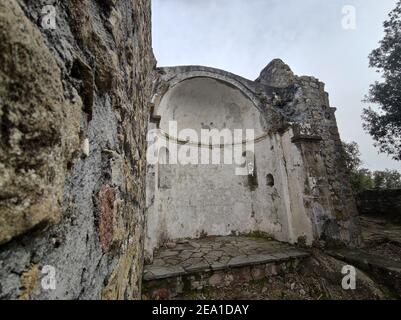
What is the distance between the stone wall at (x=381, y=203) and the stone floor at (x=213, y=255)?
653 cm

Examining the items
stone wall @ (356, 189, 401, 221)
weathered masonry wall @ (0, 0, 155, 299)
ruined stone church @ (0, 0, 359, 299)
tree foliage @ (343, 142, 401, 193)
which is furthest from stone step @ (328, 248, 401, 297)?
tree foliage @ (343, 142, 401, 193)

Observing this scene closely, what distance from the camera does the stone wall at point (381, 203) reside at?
25.1ft

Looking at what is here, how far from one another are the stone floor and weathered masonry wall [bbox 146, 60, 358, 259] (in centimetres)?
37

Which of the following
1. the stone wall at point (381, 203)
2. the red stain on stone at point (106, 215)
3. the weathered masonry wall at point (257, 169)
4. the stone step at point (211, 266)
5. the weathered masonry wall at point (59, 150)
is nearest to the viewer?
the weathered masonry wall at point (59, 150)

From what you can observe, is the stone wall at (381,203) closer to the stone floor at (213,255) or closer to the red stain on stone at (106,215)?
the stone floor at (213,255)

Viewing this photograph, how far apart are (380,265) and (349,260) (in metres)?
0.38

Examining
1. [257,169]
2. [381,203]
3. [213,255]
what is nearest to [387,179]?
[381,203]

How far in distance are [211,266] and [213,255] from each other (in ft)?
1.92

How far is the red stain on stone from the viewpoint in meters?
0.69
